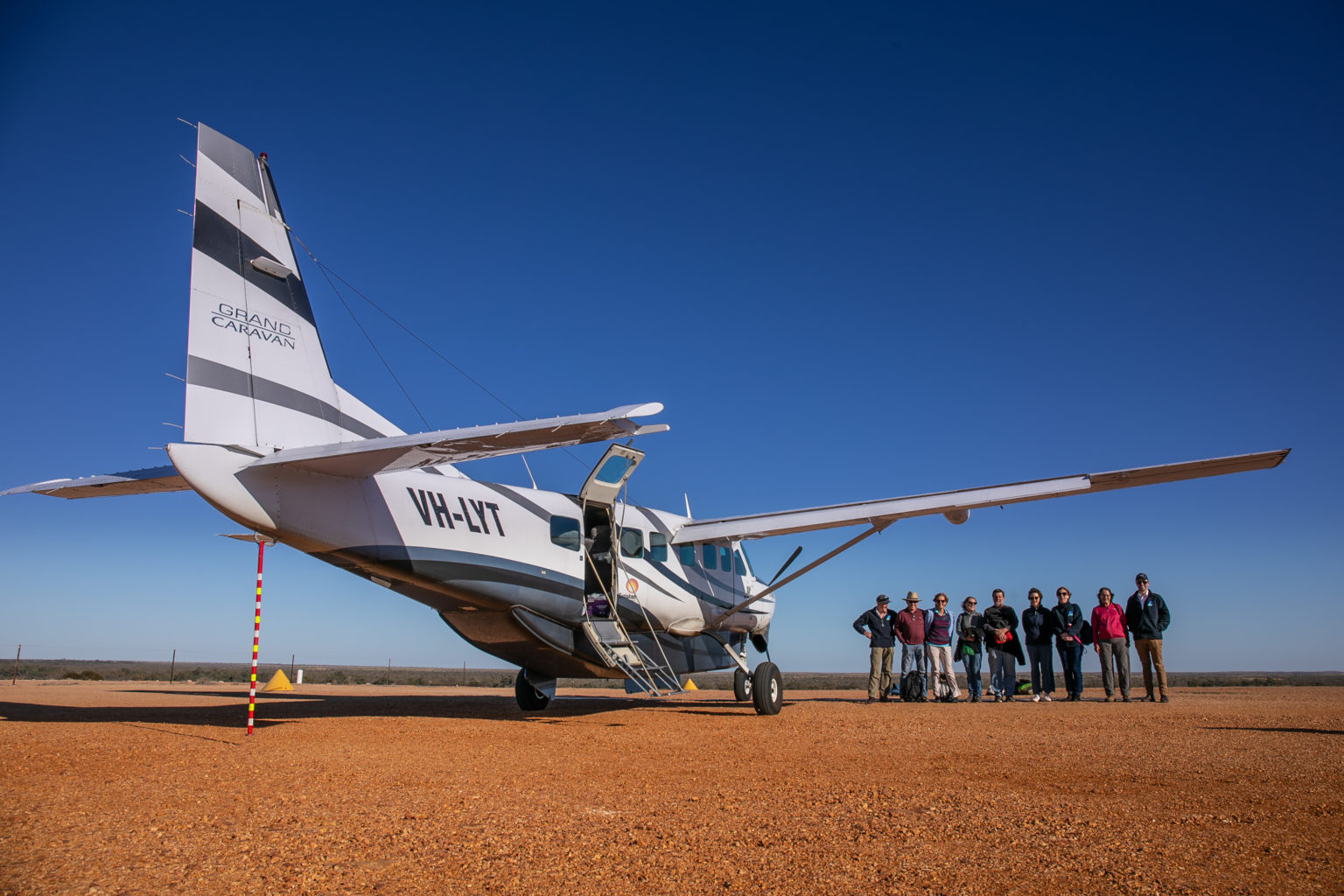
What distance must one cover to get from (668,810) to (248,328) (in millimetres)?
6382

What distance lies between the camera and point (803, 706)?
13.3 meters

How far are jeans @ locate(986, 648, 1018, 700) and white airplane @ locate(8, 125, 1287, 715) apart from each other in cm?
483

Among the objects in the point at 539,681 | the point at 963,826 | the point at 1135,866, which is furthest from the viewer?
the point at 539,681

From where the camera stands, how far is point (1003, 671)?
1417 cm

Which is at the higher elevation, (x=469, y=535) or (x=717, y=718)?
(x=469, y=535)

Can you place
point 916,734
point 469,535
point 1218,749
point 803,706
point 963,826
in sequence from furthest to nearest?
point 803,706, point 469,535, point 916,734, point 1218,749, point 963,826

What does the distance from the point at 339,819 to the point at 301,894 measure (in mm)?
1232

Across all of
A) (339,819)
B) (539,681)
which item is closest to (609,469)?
(539,681)

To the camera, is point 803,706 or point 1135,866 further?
point 803,706

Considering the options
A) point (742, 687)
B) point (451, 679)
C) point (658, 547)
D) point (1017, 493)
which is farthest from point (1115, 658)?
point (451, 679)

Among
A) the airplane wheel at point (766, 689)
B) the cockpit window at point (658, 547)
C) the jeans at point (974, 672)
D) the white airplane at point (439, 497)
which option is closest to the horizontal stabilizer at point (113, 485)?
the white airplane at point (439, 497)

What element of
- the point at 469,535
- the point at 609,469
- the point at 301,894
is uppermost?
the point at 609,469

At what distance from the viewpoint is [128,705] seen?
39.0 ft

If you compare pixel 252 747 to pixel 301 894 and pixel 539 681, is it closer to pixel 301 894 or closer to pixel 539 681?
pixel 301 894
